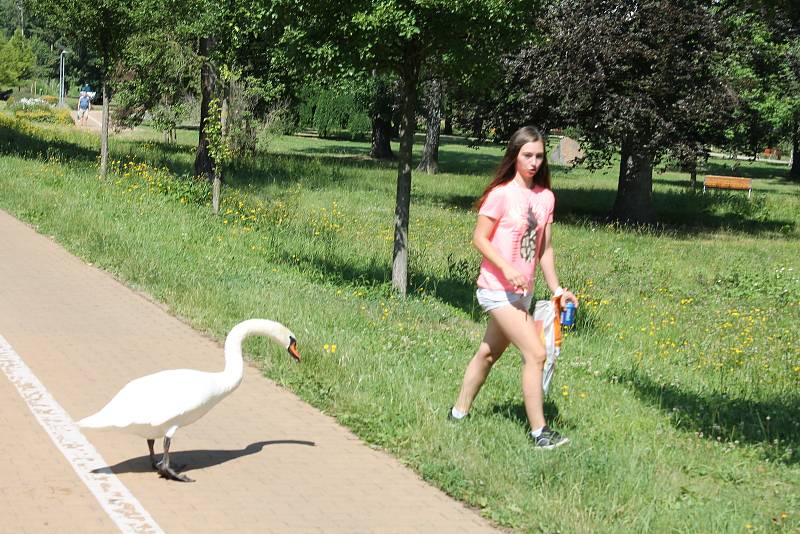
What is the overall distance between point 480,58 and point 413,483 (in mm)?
6971

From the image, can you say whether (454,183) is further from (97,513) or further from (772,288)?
(97,513)

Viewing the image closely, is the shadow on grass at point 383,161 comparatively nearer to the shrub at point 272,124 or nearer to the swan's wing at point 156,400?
the shrub at point 272,124

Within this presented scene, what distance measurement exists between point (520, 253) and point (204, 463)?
7.57 feet

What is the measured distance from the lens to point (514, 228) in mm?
6668

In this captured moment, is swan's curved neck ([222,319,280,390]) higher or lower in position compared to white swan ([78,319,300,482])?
higher

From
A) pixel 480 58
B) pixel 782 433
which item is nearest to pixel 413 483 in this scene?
pixel 782 433

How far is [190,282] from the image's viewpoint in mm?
11844

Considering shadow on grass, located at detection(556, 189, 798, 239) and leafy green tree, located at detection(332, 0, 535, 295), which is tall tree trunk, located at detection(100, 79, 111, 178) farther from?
shadow on grass, located at detection(556, 189, 798, 239)

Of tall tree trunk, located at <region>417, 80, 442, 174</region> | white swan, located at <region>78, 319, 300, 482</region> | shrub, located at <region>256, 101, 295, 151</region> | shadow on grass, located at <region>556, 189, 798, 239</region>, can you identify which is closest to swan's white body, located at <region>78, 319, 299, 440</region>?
white swan, located at <region>78, 319, 300, 482</region>

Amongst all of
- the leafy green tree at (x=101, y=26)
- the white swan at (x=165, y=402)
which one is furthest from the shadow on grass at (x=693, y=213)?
the white swan at (x=165, y=402)

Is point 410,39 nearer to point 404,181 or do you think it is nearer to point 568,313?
point 404,181

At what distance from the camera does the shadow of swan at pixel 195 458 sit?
247 inches

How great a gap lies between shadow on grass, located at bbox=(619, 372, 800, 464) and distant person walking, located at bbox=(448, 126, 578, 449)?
61.0 inches

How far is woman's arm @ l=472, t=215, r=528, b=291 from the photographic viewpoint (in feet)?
21.1
